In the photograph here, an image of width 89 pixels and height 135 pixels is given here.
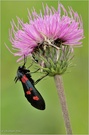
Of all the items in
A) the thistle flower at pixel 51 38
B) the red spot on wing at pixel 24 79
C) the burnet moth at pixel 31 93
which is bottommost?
the burnet moth at pixel 31 93

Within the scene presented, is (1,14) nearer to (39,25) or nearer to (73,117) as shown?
(73,117)

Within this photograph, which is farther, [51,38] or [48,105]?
[48,105]

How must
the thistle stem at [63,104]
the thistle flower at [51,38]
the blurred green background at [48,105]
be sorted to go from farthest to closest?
the blurred green background at [48,105] < the thistle flower at [51,38] < the thistle stem at [63,104]

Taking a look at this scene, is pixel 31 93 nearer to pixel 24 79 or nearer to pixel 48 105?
pixel 24 79

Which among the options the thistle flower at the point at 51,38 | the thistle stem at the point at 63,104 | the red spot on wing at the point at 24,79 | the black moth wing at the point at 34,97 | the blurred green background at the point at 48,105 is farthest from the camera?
the blurred green background at the point at 48,105

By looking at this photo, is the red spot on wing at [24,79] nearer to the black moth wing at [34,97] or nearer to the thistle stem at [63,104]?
the black moth wing at [34,97]

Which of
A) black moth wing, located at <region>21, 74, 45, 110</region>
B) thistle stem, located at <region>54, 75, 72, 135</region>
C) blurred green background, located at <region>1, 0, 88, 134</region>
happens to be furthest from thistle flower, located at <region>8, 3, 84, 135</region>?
blurred green background, located at <region>1, 0, 88, 134</region>

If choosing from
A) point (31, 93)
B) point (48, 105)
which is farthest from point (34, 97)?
point (48, 105)

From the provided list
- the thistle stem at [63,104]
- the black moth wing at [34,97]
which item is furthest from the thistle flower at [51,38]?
the black moth wing at [34,97]
